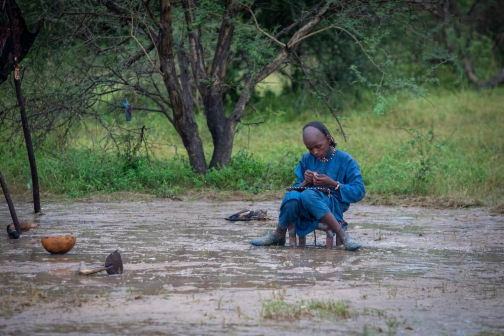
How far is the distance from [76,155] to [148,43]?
85.0 inches

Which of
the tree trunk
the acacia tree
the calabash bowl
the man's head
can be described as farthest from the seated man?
the tree trunk

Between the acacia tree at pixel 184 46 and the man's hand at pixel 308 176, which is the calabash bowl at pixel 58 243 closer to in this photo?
the man's hand at pixel 308 176

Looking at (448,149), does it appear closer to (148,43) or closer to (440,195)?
(440,195)

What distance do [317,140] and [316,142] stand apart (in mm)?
20

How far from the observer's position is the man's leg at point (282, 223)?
6.84 meters

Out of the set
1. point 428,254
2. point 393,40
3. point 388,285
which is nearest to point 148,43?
point 428,254

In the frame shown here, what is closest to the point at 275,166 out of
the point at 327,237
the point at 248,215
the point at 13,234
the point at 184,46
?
the point at 184,46

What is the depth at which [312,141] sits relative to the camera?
6.89 m

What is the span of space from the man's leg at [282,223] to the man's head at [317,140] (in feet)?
1.67

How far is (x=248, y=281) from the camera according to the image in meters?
5.52

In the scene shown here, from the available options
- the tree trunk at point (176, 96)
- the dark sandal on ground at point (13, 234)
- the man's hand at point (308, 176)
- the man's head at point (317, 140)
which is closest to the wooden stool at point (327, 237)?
the man's hand at point (308, 176)

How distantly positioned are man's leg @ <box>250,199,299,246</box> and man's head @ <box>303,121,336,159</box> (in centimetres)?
51

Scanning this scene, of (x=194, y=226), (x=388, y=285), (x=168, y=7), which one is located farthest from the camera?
(x=168, y=7)

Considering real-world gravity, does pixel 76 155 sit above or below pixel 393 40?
below
